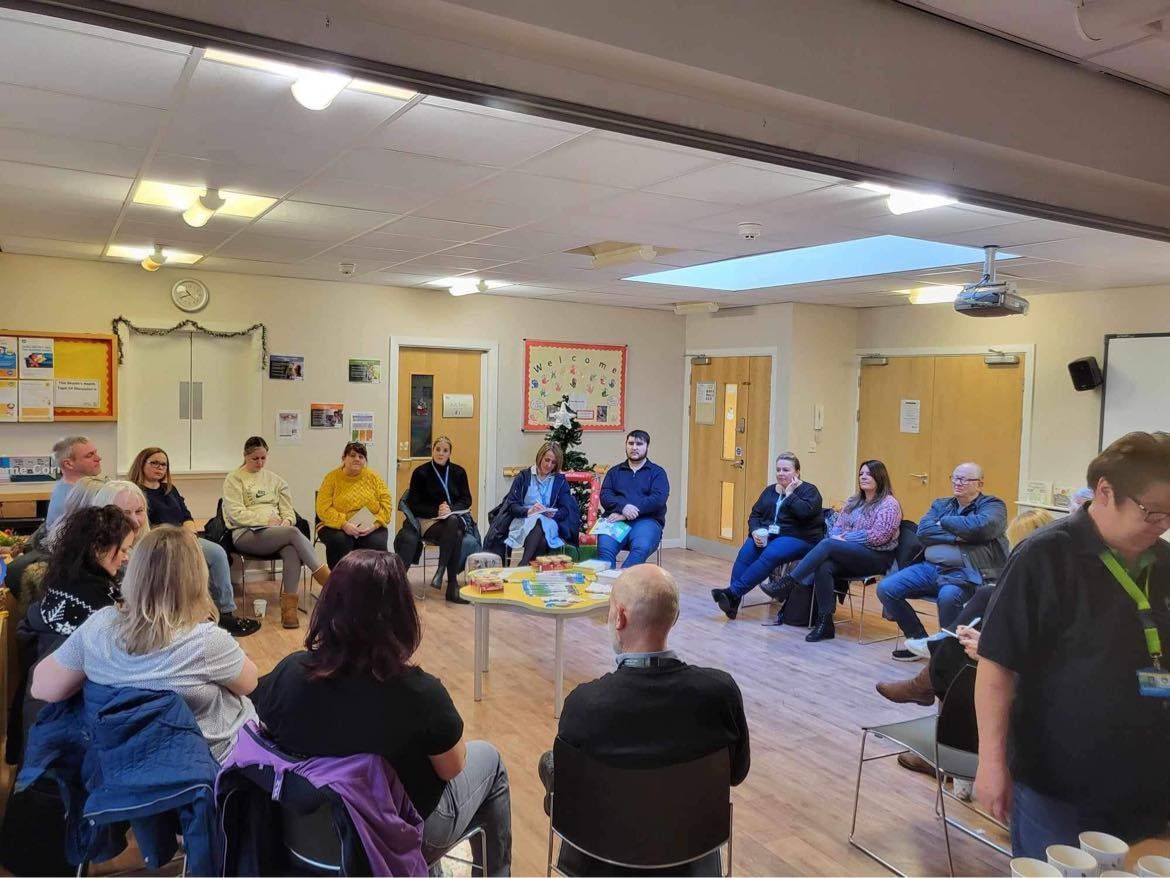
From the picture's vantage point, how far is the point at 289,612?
18.4ft

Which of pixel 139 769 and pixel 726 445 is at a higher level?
pixel 726 445

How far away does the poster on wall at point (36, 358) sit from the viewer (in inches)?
235

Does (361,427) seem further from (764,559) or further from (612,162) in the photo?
(612,162)

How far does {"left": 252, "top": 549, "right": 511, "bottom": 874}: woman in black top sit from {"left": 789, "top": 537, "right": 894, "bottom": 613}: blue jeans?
4016mm

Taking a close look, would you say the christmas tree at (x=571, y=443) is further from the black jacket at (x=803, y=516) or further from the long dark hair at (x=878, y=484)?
the long dark hair at (x=878, y=484)

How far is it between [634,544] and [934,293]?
10.1ft

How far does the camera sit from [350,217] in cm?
445

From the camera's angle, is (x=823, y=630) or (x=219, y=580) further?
Answer: (x=823, y=630)

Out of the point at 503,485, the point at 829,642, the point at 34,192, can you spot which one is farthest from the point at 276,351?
the point at 829,642

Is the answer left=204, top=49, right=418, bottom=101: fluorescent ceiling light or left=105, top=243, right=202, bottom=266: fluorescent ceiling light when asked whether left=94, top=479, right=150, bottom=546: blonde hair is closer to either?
left=204, top=49, right=418, bottom=101: fluorescent ceiling light

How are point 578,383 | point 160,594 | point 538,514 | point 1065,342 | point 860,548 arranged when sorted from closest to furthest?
point 160,594
point 860,548
point 538,514
point 1065,342
point 578,383

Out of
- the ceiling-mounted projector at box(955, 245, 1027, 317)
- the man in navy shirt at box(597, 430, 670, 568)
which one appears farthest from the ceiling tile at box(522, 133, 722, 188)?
the man in navy shirt at box(597, 430, 670, 568)

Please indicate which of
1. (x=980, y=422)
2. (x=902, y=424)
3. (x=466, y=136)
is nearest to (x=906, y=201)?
(x=466, y=136)

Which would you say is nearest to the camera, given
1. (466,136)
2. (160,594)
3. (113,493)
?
(160,594)
